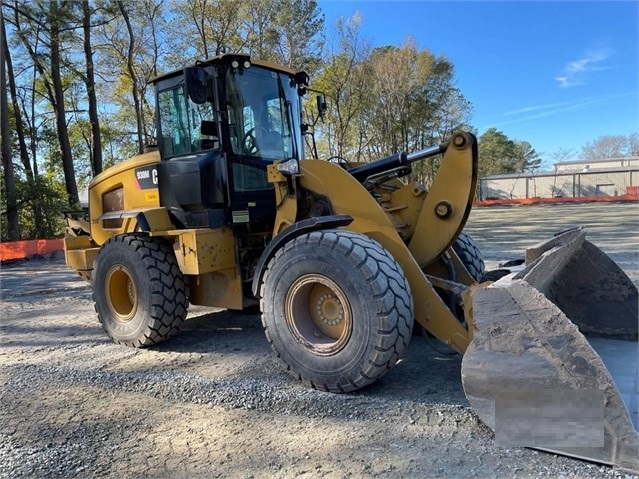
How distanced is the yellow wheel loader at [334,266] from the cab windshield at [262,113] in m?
0.01

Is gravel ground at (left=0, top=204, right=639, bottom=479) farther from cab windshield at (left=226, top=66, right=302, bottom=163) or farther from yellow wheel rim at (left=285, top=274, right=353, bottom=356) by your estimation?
cab windshield at (left=226, top=66, right=302, bottom=163)

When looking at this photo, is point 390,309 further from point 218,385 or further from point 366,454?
point 218,385

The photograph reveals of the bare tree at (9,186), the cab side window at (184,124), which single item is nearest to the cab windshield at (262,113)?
the cab side window at (184,124)

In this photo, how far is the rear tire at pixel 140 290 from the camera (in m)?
4.86

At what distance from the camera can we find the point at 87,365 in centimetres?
464

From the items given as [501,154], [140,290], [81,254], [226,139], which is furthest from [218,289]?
[501,154]

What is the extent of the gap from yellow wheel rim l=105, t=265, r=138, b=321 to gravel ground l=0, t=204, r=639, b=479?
0.36 meters

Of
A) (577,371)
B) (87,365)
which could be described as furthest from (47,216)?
(577,371)

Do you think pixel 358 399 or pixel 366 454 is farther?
pixel 358 399

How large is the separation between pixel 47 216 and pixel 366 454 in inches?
720

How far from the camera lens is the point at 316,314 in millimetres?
3877

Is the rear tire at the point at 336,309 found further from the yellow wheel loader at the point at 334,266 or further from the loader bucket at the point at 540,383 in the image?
the loader bucket at the point at 540,383

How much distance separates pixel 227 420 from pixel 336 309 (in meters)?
1.05

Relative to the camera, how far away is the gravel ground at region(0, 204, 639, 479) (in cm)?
272
